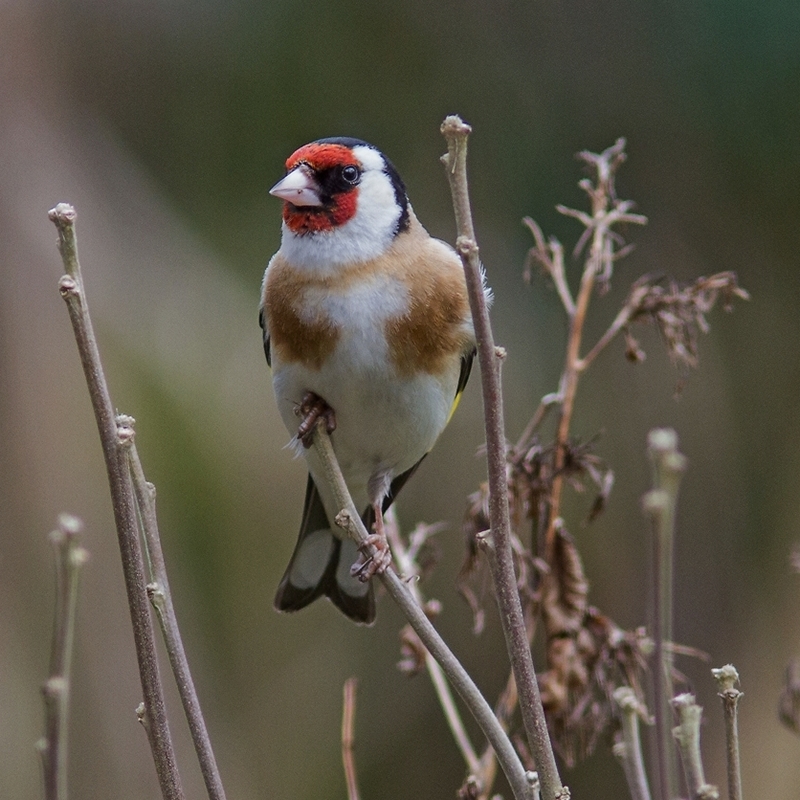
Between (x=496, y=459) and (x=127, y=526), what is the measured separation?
1.10 ft

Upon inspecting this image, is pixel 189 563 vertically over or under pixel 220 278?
under

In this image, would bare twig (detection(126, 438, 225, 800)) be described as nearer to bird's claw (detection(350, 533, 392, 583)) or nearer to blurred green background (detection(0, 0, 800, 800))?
bird's claw (detection(350, 533, 392, 583))

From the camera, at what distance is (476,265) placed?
3.55 ft

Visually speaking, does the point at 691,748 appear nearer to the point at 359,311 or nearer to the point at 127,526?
the point at 127,526

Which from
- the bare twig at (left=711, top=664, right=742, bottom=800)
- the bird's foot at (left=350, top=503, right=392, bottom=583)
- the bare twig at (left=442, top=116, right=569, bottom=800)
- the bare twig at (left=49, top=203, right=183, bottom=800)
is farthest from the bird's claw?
the bare twig at (left=711, top=664, right=742, bottom=800)

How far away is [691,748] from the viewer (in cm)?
87

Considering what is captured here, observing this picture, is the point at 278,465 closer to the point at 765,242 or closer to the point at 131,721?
the point at 131,721

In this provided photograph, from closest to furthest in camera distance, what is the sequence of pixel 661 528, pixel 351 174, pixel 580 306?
1. pixel 661 528
2. pixel 580 306
3. pixel 351 174

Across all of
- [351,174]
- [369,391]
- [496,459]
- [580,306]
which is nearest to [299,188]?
[351,174]

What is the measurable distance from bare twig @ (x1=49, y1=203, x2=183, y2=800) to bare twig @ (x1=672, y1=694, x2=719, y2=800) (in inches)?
17.2

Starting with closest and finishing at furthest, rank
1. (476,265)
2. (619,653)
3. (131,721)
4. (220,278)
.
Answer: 1. (476,265)
2. (619,653)
3. (131,721)
4. (220,278)

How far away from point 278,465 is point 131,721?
87cm

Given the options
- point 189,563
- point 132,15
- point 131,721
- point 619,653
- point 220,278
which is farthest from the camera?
point 132,15

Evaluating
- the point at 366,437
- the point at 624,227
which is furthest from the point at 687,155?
the point at 366,437
